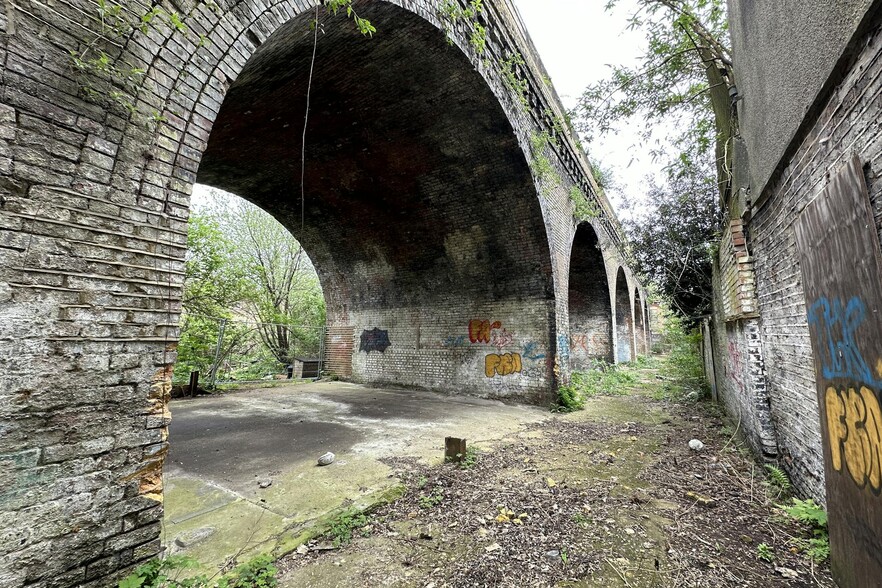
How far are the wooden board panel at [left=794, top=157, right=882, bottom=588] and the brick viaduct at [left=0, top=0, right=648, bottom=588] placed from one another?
3.39 m

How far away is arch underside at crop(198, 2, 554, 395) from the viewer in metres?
5.10

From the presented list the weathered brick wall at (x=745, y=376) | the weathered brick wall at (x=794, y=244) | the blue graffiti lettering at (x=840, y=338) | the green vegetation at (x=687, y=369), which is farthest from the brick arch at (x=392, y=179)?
the blue graffiti lettering at (x=840, y=338)

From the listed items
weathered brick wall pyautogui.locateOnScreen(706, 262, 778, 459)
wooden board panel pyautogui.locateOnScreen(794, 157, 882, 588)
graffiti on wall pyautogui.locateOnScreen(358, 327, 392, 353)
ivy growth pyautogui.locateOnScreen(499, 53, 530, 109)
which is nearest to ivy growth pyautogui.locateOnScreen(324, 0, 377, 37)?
wooden board panel pyautogui.locateOnScreen(794, 157, 882, 588)

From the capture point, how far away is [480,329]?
8.69 metres

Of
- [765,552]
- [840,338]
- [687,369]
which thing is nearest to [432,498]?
[765,552]

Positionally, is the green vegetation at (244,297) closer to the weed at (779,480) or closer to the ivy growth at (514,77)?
the ivy growth at (514,77)

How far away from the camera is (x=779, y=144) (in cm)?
291

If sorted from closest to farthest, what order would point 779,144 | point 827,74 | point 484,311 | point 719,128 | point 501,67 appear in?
point 827,74 < point 779,144 < point 719,128 < point 501,67 < point 484,311

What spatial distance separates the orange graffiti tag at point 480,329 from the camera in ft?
27.9

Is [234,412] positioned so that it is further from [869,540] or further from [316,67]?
[869,540]

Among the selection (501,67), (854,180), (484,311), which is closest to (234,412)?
(484,311)

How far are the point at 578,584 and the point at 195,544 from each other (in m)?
2.32

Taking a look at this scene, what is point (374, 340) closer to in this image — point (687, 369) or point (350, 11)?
point (687, 369)

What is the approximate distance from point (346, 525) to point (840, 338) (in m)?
3.16
